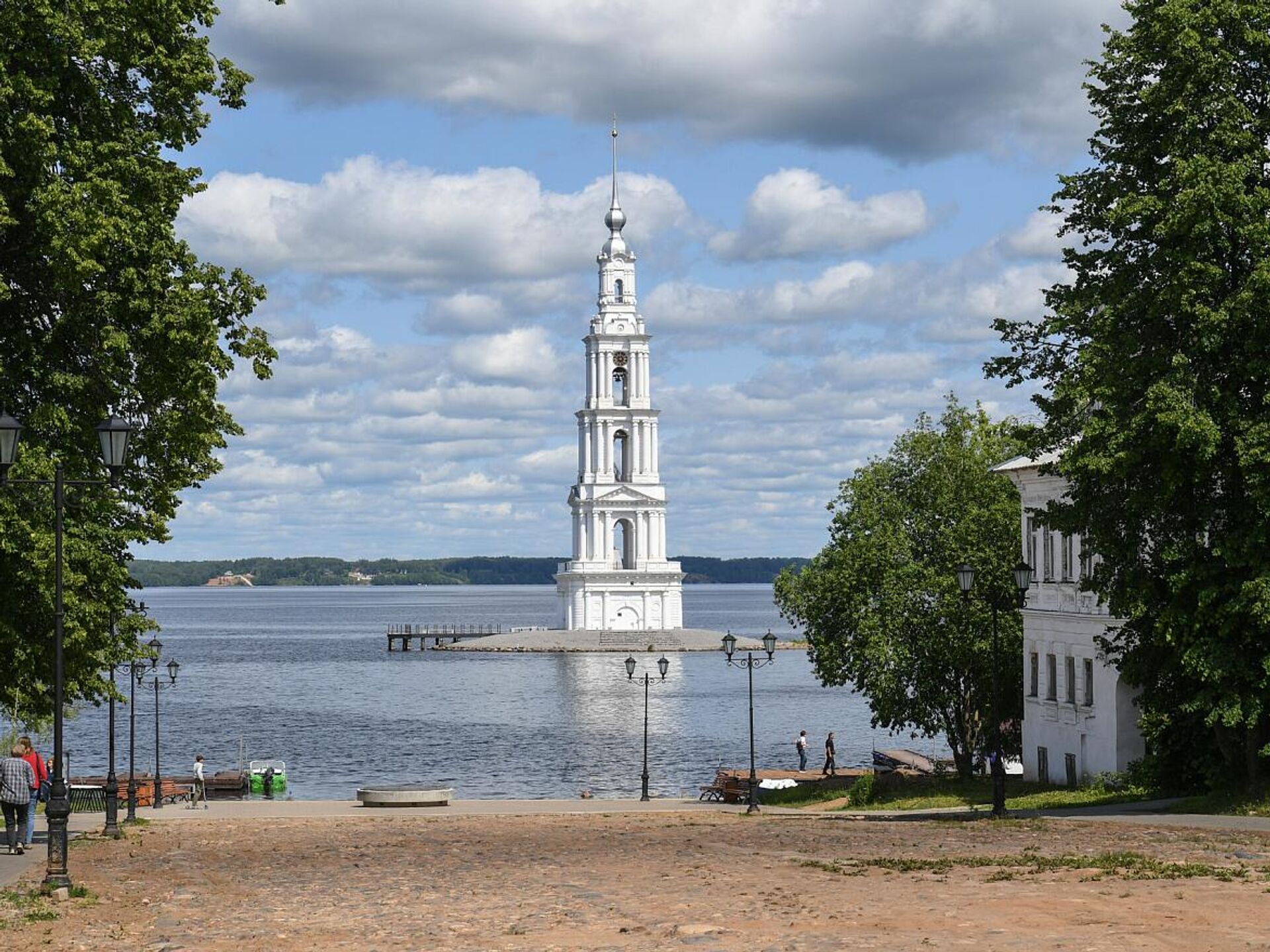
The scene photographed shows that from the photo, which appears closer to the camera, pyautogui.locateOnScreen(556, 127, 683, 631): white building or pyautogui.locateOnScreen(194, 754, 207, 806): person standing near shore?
pyautogui.locateOnScreen(194, 754, 207, 806): person standing near shore

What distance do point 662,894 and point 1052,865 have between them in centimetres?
520

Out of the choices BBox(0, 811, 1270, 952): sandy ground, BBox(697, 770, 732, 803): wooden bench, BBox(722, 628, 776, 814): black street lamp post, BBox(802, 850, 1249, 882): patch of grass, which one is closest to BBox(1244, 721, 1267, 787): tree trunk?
BBox(0, 811, 1270, 952): sandy ground

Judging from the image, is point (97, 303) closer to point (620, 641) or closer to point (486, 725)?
point (486, 725)

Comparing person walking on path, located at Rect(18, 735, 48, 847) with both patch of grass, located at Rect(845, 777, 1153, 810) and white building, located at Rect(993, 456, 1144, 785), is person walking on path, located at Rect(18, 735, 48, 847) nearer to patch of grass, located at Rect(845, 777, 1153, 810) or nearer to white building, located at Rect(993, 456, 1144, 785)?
patch of grass, located at Rect(845, 777, 1153, 810)

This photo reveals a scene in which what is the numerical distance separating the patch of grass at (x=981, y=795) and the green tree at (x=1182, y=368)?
4.75m

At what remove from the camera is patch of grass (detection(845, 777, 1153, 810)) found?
41156 mm

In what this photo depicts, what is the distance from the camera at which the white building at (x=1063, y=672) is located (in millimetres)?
47066

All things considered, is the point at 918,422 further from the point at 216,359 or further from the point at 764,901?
the point at 764,901

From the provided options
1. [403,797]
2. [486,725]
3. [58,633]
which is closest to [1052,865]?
[58,633]

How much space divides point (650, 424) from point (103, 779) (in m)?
117

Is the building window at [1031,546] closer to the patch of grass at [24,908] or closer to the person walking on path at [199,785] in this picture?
→ the person walking on path at [199,785]

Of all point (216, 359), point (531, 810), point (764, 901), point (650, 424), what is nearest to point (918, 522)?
point (531, 810)

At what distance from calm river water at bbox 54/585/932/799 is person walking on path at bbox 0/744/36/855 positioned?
36.3 m

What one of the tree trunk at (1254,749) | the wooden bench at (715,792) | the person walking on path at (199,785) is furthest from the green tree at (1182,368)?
the person walking on path at (199,785)
